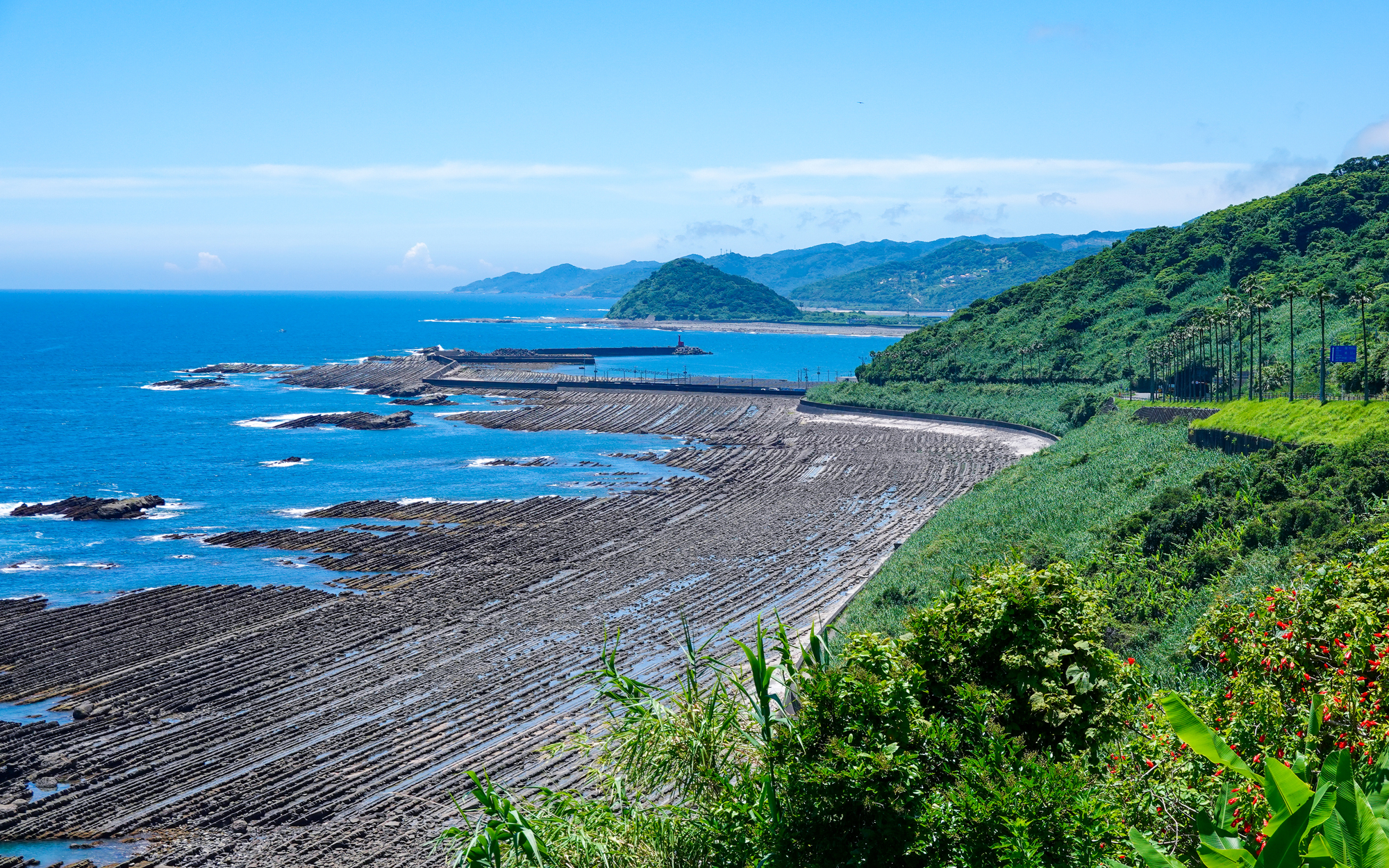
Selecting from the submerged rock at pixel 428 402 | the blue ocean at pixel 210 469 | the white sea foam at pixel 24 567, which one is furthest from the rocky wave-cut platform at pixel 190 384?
the white sea foam at pixel 24 567

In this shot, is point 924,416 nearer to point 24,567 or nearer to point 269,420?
point 269,420

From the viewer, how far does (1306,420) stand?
3922 centimetres

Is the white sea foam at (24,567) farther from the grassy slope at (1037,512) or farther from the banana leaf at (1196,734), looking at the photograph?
the banana leaf at (1196,734)

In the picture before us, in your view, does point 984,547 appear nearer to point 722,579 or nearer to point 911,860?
point 722,579

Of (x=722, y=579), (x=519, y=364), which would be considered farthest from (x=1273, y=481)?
(x=519, y=364)

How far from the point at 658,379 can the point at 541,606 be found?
84.4 m

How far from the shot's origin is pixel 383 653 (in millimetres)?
32562

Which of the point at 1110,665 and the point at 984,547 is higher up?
the point at 1110,665

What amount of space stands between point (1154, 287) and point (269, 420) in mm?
92184

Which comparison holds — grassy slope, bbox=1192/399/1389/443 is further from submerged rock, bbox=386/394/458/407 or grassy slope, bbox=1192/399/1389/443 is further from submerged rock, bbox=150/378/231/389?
submerged rock, bbox=150/378/231/389

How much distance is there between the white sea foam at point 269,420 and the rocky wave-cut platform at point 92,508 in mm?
31914

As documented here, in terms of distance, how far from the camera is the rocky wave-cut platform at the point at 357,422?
8894cm

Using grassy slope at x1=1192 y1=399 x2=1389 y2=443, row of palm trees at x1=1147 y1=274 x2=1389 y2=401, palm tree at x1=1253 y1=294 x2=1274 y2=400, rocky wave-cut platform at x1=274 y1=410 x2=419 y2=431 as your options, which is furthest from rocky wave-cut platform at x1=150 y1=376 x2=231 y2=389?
grassy slope at x1=1192 y1=399 x2=1389 y2=443

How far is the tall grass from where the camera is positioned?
82.3 m
